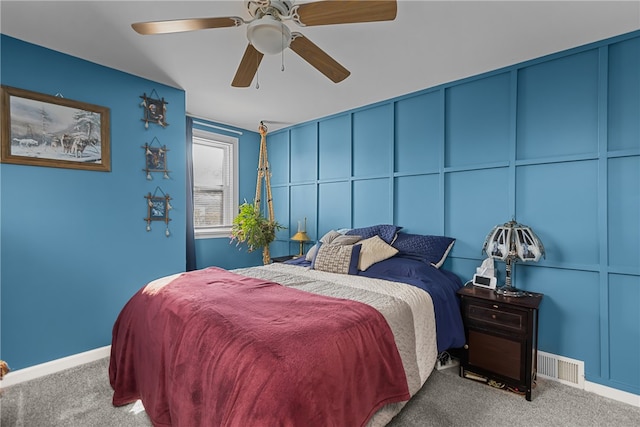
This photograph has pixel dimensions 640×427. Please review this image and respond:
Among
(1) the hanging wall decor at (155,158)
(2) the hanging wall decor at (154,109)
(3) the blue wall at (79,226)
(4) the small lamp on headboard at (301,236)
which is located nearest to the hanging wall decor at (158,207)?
(3) the blue wall at (79,226)

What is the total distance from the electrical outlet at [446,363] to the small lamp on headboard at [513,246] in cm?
75

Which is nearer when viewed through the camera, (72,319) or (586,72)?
(586,72)

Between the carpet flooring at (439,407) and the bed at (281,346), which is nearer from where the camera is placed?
the bed at (281,346)

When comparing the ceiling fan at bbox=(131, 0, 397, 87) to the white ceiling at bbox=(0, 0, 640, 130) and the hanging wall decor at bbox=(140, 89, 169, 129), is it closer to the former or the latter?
the white ceiling at bbox=(0, 0, 640, 130)

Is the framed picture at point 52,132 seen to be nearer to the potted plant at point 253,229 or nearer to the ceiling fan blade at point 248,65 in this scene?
the ceiling fan blade at point 248,65

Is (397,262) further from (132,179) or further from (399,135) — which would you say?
(132,179)

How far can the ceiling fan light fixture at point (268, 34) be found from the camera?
1.62m

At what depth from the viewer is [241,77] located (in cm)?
223

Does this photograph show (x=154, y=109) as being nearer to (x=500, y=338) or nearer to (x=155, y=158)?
(x=155, y=158)

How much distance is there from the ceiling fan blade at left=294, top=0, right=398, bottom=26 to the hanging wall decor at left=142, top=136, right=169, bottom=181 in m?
2.26

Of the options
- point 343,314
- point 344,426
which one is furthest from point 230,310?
point 344,426

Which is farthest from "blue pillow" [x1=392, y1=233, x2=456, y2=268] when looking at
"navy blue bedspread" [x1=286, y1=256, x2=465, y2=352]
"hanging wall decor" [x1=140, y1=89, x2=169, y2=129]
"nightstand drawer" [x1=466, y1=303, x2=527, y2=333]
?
"hanging wall decor" [x1=140, y1=89, x2=169, y2=129]

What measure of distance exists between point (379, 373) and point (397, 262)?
1.27 meters

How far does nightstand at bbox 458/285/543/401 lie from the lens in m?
2.19
